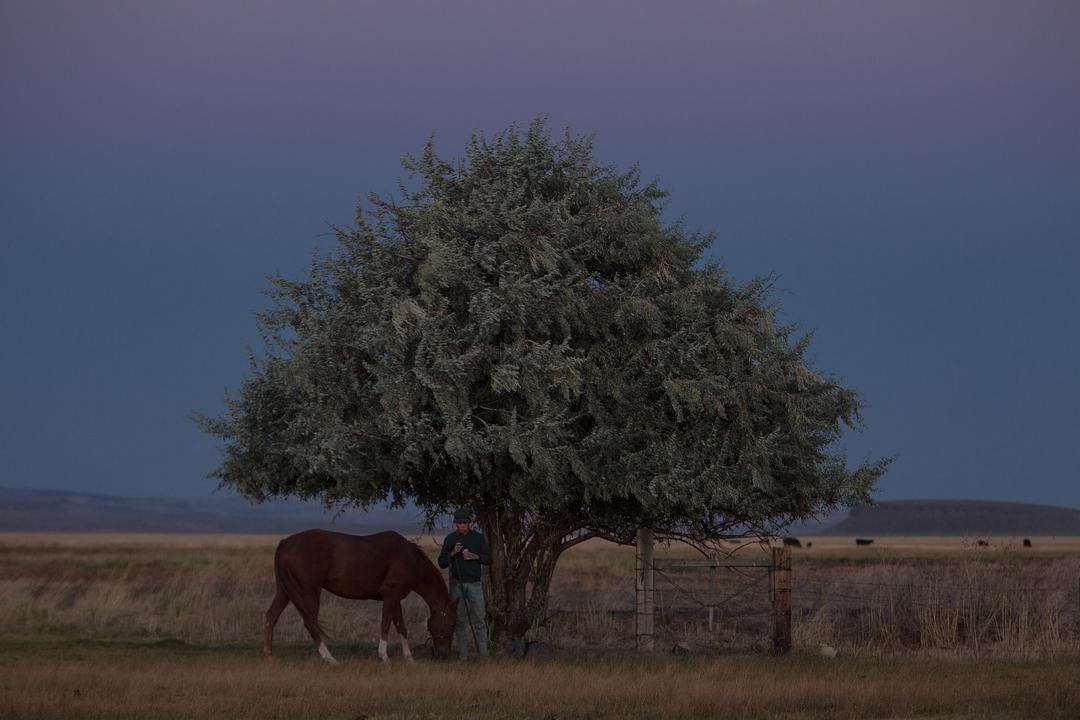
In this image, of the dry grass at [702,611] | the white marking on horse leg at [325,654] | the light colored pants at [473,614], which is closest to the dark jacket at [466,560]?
the light colored pants at [473,614]

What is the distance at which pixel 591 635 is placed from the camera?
84.7 ft

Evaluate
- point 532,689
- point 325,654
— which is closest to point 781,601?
point 532,689

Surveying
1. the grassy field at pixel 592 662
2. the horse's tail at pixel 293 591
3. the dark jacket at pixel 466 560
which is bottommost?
the grassy field at pixel 592 662

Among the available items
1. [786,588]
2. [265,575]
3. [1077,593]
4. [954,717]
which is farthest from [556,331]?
[265,575]

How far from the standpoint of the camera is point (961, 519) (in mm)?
180250

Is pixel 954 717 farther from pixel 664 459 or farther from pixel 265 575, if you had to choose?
pixel 265 575

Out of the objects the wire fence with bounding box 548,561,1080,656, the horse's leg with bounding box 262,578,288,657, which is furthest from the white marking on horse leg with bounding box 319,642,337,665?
the wire fence with bounding box 548,561,1080,656

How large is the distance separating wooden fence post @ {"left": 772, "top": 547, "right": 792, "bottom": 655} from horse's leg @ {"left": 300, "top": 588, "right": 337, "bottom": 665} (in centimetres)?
736

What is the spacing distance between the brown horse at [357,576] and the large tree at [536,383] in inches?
43.9

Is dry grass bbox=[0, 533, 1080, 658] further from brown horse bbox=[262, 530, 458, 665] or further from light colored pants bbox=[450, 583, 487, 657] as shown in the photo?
brown horse bbox=[262, 530, 458, 665]

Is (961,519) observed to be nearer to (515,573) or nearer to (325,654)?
(515,573)

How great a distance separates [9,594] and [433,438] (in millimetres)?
18494

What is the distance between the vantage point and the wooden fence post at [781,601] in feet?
→ 70.6

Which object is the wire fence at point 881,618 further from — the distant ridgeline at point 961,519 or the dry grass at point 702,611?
the distant ridgeline at point 961,519
